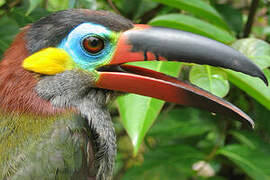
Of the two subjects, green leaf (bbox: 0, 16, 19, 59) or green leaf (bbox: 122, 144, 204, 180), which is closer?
green leaf (bbox: 0, 16, 19, 59)

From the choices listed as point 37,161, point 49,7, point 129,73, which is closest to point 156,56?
point 129,73

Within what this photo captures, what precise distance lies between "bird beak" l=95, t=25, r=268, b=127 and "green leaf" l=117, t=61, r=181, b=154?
0.08 m

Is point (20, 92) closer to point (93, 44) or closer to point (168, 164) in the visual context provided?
point (93, 44)

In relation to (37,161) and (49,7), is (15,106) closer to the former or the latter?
(37,161)

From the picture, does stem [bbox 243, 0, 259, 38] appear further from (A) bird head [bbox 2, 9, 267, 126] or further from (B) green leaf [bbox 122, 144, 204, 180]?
(A) bird head [bbox 2, 9, 267, 126]

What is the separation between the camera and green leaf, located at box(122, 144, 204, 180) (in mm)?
2762

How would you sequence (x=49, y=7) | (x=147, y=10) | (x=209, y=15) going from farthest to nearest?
(x=49, y=7) < (x=147, y=10) < (x=209, y=15)

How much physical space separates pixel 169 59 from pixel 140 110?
293 millimetres

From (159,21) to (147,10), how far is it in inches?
32.4

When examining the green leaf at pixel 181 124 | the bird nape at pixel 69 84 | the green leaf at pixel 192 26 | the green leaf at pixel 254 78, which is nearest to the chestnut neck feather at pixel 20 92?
the bird nape at pixel 69 84

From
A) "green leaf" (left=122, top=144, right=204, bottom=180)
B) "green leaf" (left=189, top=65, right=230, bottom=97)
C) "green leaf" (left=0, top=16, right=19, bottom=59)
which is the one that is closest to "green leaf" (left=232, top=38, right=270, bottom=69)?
"green leaf" (left=189, top=65, right=230, bottom=97)

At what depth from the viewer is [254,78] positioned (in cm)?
212

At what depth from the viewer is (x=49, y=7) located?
345cm

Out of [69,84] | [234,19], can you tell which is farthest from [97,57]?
[234,19]
